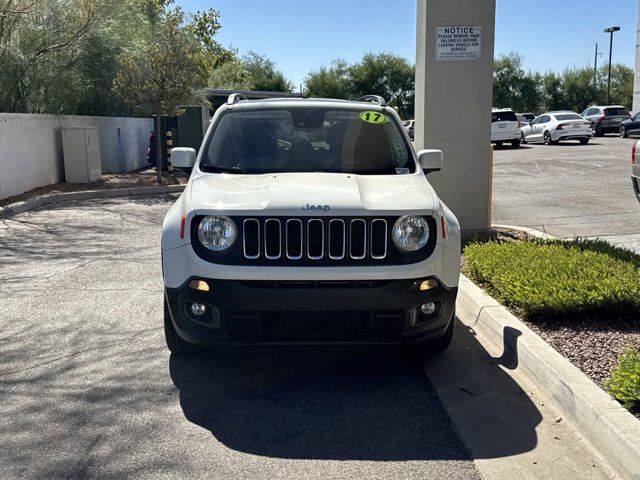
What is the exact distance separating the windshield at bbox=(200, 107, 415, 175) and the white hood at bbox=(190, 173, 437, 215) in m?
0.27

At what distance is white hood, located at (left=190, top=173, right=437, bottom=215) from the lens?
14.0ft

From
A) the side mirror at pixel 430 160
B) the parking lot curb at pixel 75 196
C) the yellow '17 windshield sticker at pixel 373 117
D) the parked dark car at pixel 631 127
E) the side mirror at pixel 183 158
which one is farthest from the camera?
the parked dark car at pixel 631 127

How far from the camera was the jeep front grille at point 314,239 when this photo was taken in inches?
166

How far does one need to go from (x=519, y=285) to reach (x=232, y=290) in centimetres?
268

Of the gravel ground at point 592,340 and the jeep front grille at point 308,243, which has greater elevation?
the jeep front grille at point 308,243

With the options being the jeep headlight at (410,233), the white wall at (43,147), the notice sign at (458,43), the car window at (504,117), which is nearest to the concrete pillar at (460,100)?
the notice sign at (458,43)

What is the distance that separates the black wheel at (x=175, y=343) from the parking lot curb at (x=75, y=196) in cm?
838

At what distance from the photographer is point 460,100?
876 cm

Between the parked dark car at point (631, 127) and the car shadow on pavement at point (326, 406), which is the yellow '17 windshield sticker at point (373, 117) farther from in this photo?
the parked dark car at point (631, 127)

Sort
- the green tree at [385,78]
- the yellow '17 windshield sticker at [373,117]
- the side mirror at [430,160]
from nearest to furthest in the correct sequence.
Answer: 1. the side mirror at [430,160]
2. the yellow '17 windshield sticker at [373,117]
3. the green tree at [385,78]

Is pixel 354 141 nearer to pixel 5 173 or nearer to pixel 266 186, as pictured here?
pixel 266 186

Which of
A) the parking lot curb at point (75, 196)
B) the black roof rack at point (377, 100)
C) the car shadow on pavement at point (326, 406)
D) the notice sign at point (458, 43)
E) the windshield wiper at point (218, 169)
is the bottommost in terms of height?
the car shadow on pavement at point (326, 406)

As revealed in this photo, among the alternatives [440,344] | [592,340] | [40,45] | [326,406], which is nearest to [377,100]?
[440,344]

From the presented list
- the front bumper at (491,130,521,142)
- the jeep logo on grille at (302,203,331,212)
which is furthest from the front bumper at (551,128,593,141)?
the jeep logo on grille at (302,203,331,212)
